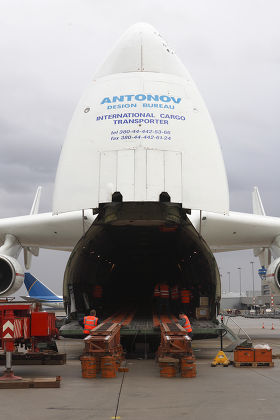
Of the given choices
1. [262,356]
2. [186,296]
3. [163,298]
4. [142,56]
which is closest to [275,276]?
[186,296]

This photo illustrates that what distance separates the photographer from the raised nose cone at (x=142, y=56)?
51.5 ft

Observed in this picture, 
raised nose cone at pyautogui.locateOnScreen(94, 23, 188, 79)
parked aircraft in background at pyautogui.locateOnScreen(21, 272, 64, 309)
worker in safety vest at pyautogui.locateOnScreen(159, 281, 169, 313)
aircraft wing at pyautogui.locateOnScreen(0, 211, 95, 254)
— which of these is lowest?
parked aircraft in background at pyautogui.locateOnScreen(21, 272, 64, 309)

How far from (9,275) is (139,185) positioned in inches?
196

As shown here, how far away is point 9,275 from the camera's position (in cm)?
1530

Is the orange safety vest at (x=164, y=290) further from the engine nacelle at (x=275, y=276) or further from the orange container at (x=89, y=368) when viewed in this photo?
the orange container at (x=89, y=368)

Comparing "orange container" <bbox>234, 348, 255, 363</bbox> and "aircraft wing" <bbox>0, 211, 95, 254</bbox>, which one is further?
Answer: "aircraft wing" <bbox>0, 211, 95, 254</bbox>

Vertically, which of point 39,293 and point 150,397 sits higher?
point 150,397

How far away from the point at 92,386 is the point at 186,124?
28.0 ft

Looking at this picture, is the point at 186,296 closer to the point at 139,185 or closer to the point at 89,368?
the point at 139,185

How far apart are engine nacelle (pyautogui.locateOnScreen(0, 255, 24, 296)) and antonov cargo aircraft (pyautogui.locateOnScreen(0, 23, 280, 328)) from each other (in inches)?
1.1

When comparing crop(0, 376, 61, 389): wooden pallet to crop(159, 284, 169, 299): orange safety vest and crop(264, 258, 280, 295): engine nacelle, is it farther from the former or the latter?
crop(159, 284, 169, 299): orange safety vest

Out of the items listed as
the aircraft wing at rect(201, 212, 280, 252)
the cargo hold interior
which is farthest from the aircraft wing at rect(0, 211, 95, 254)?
the aircraft wing at rect(201, 212, 280, 252)

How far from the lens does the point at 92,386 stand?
26.4 feet

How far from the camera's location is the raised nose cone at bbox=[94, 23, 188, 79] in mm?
15705
